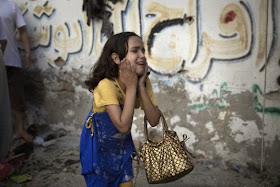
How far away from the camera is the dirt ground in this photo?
9.87 feet

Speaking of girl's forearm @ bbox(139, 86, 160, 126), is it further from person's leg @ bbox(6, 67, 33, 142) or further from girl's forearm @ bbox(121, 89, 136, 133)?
person's leg @ bbox(6, 67, 33, 142)

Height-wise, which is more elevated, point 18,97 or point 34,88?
point 34,88

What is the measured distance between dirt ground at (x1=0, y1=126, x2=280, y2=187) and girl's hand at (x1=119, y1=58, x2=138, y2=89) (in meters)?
1.66

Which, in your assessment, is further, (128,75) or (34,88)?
(34,88)

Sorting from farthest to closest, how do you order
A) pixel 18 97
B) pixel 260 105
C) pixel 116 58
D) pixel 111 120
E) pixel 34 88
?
pixel 34 88, pixel 18 97, pixel 260 105, pixel 116 58, pixel 111 120

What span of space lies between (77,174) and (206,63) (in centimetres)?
205

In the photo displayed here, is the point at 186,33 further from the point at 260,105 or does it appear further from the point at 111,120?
the point at 111,120

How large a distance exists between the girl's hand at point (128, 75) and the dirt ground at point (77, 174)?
1.66 m

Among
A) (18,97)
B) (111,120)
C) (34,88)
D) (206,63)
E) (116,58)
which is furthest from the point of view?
(34,88)

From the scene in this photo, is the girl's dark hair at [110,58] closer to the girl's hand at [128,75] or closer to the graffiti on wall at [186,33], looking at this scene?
the girl's hand at [128,75]

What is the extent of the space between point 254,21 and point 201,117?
123cm

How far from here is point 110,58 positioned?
2.01 metres

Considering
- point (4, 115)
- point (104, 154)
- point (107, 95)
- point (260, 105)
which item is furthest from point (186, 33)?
point (4, 115)

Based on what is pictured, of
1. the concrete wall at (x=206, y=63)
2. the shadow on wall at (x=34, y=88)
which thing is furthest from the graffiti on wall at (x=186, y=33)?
the shadow on wall at (x=34, y=88)
